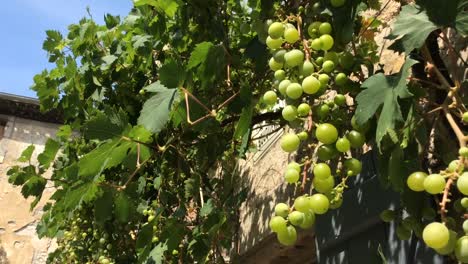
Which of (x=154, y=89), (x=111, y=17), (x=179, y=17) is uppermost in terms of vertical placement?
(x=111, y=17)

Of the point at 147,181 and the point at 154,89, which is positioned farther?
the point at 147,181

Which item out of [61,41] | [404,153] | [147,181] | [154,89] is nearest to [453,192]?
[404,153]

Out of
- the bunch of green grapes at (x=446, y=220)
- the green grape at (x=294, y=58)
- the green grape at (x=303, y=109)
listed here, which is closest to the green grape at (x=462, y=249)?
the bunch of green grapes at (x=446, y=220)

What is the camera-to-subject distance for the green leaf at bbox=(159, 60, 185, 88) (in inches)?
70.0

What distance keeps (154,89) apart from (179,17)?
0.84 meters

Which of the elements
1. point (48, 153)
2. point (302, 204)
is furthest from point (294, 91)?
point (48, 153)

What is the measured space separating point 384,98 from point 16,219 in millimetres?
8041

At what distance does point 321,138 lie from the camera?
1.28m

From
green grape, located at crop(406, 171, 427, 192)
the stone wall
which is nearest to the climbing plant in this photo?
green grape, located at crop(406, 171, 427, 192)

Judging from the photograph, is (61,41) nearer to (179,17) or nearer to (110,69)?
(110,69)

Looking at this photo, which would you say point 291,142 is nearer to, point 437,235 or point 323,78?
point 323,78

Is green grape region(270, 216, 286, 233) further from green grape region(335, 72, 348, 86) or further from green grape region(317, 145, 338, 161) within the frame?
green grape region(335, 72, 348, 86)

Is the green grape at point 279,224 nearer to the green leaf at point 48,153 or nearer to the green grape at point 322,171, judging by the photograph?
the green grape at point 322,171

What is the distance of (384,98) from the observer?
1.24m
